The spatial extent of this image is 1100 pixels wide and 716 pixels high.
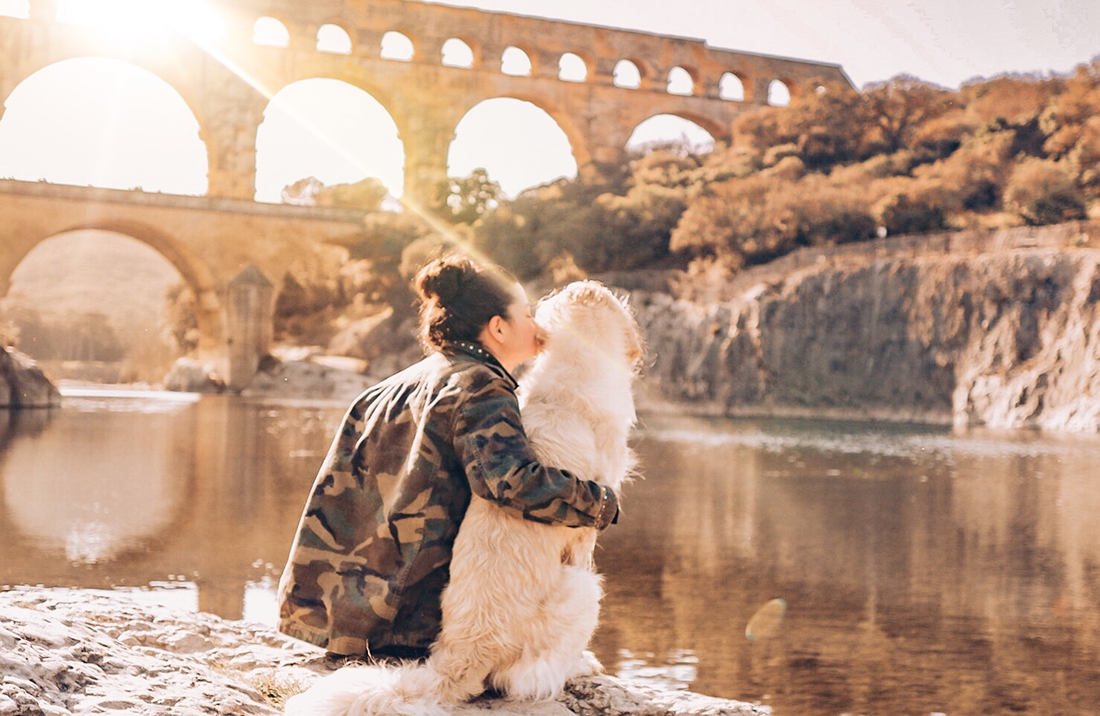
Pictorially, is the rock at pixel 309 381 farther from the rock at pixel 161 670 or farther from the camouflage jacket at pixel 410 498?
the camouflage jacket at pixel 410 498

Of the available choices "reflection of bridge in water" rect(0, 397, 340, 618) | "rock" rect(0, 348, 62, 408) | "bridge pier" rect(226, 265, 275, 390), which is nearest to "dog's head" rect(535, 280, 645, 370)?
"reflection of bridge in water" rect(0, 397, 340, 618)

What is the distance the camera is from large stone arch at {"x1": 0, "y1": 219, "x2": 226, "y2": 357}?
38.4 m

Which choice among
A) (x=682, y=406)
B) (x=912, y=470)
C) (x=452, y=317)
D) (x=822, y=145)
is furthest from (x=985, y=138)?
(x=452, y=317)

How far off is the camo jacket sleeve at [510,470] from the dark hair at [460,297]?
233 mm

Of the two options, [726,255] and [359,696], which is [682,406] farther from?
[359,696]

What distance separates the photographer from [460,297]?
3012 mm

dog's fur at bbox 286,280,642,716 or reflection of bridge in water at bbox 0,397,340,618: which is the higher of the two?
dog's fur at bbox 286,280,642,716

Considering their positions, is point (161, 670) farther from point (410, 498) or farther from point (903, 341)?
point (903, 341)

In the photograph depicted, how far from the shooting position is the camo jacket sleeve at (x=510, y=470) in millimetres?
2664

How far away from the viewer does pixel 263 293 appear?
4053cm

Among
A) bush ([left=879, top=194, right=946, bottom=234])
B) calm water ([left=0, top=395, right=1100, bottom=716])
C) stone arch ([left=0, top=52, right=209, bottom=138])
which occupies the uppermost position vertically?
stone arch ([left=0, top=52, right=209, bottom=138])

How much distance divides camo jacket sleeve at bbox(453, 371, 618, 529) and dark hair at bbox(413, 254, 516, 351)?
233mm

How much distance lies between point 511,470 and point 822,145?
3954 cm

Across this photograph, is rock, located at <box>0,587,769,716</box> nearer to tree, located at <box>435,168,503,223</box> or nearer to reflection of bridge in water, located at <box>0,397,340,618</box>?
reflection of bridge in water, located at <box>0,397,340,618</box>
